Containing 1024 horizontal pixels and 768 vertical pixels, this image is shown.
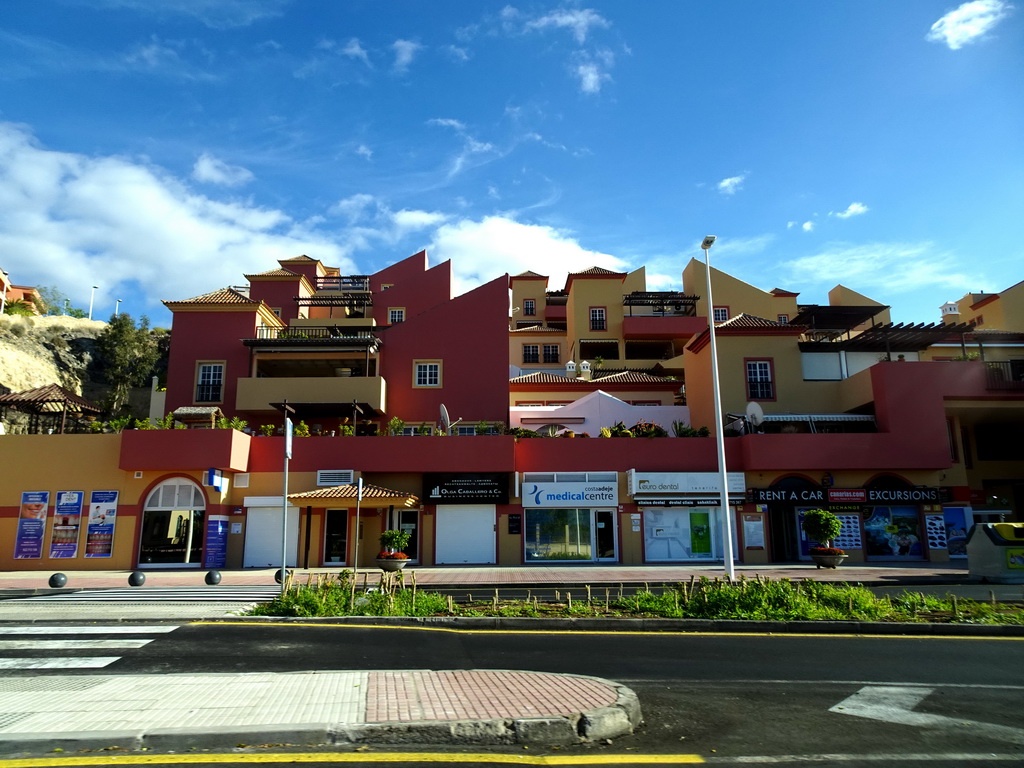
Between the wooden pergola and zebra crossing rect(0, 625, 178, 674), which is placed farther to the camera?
the wooden pergola

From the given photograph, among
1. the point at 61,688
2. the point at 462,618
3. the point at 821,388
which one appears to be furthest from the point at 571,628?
the point at 821,388

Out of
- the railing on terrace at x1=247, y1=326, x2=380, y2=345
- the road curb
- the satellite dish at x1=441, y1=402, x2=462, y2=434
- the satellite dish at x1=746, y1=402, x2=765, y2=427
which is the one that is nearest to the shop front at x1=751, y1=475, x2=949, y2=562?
the satellite dish at x1=746, y1=402, x2=765, y2=427

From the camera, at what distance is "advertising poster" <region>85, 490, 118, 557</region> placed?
26500 millimetres

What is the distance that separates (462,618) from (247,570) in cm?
1607

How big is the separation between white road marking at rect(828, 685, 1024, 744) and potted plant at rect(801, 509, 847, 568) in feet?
50.8

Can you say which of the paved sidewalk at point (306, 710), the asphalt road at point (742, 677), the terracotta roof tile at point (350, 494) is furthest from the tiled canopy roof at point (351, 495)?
the paved sidewalk at point (306, 710)

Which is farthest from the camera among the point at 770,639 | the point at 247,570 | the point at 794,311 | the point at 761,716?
the point at 794,311

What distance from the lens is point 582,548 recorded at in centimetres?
2823

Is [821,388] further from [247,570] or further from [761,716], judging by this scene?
[761,716]

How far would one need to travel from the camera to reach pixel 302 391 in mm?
32875

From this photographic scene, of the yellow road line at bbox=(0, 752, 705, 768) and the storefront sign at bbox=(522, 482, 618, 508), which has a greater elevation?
the storefront sign at bbox=(522, 482, 618, 508)

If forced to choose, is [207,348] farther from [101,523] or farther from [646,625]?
[646,625]

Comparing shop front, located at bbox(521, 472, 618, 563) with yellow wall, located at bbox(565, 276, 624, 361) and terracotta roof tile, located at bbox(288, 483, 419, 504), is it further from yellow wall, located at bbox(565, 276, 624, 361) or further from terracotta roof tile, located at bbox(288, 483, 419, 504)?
yellow wall, located at bbox(565, 276, 624, 361)

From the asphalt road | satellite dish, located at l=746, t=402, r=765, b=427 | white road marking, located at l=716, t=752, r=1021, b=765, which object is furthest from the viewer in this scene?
satellite dish, located at l=746, t=402, r=765, b=427
